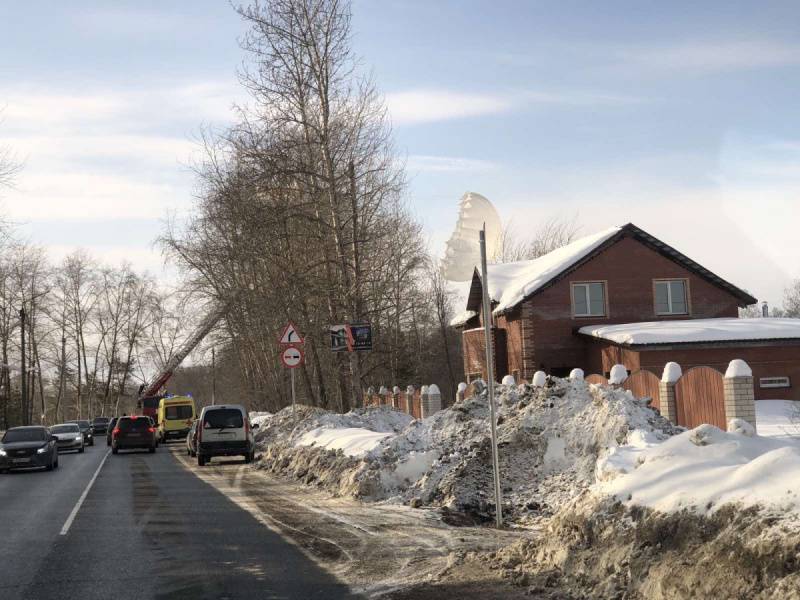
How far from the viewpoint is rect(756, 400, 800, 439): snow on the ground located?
19.9 metres

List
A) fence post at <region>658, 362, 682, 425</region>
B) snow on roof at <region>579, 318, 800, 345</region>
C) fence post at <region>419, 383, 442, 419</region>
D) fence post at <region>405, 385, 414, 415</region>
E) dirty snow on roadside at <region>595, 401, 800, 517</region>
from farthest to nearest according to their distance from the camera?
snow on roof at <region>579, 318, 800, 345</region>, fence post at <region>405, 385, 414, 415</region>, fence post at <region>419, 383, 442, 419</region>, fence post at <region>658, 362, 682, 425</region>, dirty snow on roadside at <region>595, 401, 800, 517</region>

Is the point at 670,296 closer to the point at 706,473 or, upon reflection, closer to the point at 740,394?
the point at 740,394

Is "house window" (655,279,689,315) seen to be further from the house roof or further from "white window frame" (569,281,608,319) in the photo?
"white window frame" (569,281,608,319)

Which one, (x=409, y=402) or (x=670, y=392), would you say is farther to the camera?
(x=409, y=402)

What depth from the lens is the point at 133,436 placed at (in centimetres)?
4003

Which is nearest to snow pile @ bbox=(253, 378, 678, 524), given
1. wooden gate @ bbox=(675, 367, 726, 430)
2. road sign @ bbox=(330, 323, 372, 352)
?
wooden gate @ bbox=(675, 367, 726, 430)

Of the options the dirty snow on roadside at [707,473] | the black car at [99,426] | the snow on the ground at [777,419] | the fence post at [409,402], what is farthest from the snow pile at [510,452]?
the black car at [99,426]

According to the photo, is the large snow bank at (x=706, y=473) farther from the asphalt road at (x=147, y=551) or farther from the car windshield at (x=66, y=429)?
the car windshield at (x=66, y=429)

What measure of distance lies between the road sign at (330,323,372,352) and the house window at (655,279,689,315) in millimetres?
16945

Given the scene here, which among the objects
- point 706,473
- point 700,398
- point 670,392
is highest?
point 670,392

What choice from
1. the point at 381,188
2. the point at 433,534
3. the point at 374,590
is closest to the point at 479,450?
the point at 433,534

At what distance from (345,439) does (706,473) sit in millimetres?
14497

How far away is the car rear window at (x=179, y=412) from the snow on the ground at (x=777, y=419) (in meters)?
28.5

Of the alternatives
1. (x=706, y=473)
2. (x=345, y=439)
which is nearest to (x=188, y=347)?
(x=345, y=439)
